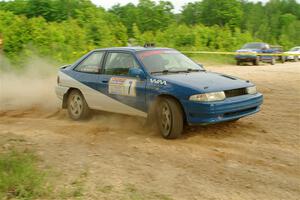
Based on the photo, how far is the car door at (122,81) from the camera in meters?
7.51

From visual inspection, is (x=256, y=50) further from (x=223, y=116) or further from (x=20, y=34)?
(x=223, y=116)

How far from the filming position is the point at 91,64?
8695 mm

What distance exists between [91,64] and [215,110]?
10.2 feet

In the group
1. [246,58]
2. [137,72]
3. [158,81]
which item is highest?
[246,58]

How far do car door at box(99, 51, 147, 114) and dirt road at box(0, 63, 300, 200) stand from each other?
0.56m

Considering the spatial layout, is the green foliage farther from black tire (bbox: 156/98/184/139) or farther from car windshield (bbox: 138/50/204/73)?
black tire (bbox: 156/98/184/139)

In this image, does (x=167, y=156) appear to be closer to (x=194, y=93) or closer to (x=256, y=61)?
(x=194, y=93)

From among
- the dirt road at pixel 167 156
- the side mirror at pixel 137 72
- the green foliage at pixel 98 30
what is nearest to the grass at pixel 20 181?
the dirt road at pixel 167 156

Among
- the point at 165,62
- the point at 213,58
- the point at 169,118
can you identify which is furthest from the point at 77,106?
the point at 213,58

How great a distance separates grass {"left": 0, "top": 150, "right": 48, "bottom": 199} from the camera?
454 cm

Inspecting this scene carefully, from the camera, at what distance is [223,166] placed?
551 cm

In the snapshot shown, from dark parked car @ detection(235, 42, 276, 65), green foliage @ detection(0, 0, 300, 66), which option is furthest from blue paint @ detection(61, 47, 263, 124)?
dark parked car @ detection(235, 42, 276, 65)

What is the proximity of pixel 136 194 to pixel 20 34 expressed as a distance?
677 inches

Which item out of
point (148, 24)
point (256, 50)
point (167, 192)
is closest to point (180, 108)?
point (167, 192)
